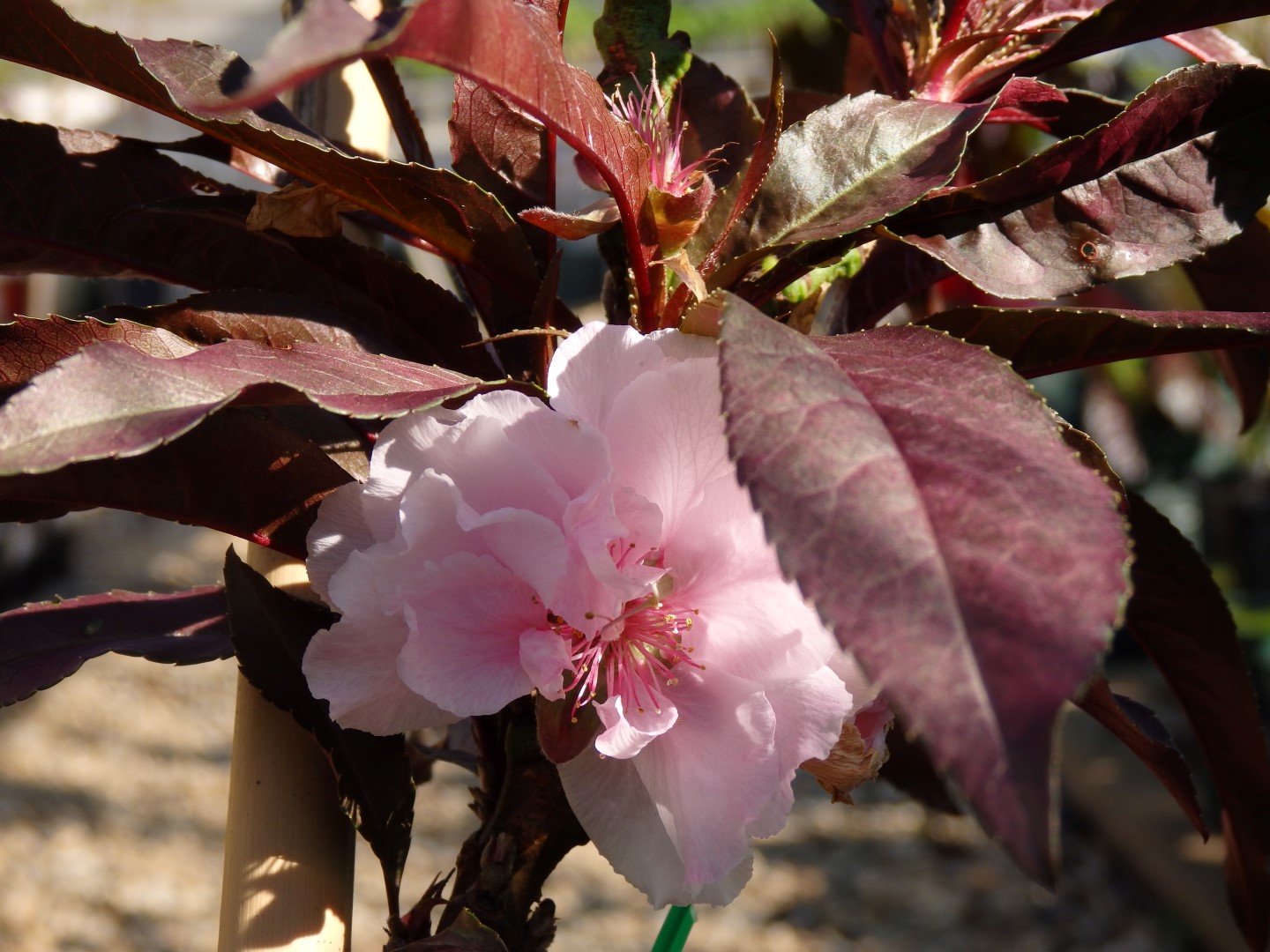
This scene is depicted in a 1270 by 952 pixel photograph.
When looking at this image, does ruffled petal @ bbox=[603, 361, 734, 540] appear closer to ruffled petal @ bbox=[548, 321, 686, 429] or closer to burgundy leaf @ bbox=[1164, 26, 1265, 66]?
ruffled petal @ bbox=[548, 321, 686, 429]

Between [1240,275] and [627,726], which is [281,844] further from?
[1240,275]

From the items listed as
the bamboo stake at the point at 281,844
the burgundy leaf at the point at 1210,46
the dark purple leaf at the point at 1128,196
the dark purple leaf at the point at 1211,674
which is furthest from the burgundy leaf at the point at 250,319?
the burgundy leaf at the point at 1210,46

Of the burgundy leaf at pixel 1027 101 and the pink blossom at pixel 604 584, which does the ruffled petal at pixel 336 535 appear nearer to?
the pink blossom at pixel 604 584

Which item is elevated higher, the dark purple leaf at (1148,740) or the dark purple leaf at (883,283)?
the dark purple leaf at (883,283)

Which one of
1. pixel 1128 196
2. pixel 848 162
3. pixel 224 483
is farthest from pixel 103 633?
pixel 1128 196

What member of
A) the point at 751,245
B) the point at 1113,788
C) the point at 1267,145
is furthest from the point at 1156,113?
the point at 1113,788

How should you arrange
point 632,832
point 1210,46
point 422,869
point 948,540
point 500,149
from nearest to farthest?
point 948,540 → point 632,832 → point 500,149 → point 1210,46 → point 422,869
